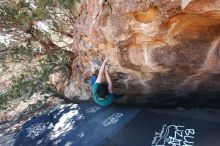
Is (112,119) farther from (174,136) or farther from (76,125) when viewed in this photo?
(174,136)

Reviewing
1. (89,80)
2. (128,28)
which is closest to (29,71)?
(89,80)

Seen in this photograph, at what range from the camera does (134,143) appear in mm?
4234

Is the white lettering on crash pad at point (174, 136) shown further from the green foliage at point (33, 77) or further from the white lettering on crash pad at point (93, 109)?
the green foliage at point (33, 77)

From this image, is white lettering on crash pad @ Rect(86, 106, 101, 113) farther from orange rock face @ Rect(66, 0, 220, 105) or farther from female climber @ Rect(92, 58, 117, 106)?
orange rock face @ Rect(66, 0, 220, 105)

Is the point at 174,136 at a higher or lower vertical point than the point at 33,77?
lower

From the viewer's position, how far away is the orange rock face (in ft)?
11.9

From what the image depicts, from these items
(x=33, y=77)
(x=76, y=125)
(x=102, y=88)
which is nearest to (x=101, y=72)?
(x=102, y=88)

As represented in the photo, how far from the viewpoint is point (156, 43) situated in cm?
411

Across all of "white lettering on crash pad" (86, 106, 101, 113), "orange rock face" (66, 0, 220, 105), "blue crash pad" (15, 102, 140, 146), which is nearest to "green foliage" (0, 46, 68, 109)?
"blue crash pad" (15, 102, 140, 146)

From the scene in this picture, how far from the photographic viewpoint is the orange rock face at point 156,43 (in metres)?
3.63

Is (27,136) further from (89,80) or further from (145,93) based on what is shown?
(145,93)

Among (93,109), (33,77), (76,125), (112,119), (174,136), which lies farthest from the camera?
(33,77)

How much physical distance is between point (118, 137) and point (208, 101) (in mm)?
1391

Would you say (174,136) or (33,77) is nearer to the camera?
(174,136)
